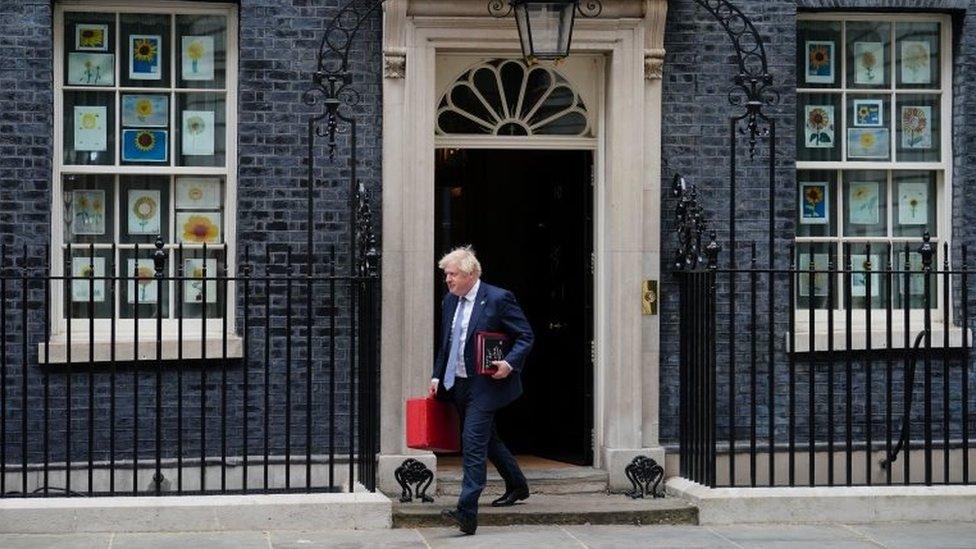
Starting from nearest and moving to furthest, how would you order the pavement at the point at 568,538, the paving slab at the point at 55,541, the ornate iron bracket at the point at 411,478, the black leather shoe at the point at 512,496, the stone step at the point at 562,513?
the paving slab at the point at 55,541
the pavement at the point at 568,538
the stone step at the point at 562,513
the black leather shoe at the point at 512,496
the ornate iron bracket at the point at 411,478

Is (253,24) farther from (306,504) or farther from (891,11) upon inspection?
(891,11)

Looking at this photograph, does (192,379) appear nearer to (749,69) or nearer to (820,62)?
(749,69)

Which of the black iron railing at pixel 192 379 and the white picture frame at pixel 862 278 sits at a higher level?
the white picture frame at pixel 862 278

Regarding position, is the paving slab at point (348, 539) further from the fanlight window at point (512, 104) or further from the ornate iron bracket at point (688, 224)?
the fanlight window at point (512, 104)

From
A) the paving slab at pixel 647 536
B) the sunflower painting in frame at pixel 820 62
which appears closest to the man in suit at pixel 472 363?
the paving slab at pixel 647 536

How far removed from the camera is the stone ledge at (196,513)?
9.74 metres

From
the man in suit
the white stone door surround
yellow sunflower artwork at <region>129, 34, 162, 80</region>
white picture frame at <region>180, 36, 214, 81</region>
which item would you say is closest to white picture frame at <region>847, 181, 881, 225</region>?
the white stone door surround

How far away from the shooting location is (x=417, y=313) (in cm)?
1128

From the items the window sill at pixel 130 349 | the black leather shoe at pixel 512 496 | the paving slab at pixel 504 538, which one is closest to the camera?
the paving slab at pixel 504 538

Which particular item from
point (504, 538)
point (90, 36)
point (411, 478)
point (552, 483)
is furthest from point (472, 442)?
point (90, 36)

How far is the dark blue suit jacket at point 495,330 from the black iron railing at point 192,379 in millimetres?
661

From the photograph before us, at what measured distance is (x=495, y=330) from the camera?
10211 mm

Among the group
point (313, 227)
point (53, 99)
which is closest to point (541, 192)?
point (313, 227)

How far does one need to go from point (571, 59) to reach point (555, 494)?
2.99 m
